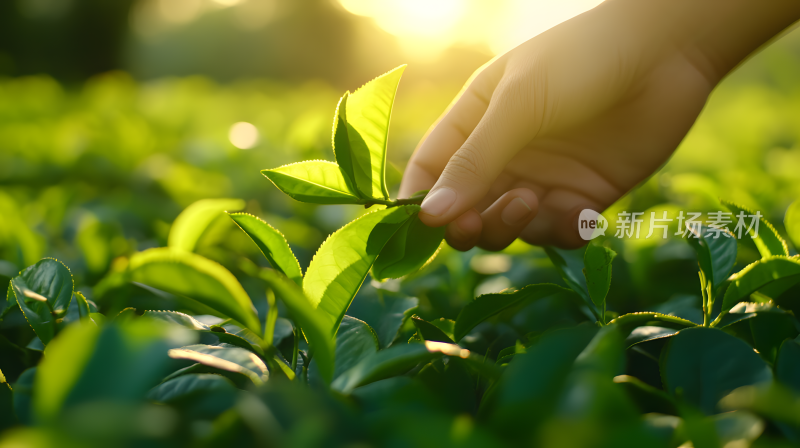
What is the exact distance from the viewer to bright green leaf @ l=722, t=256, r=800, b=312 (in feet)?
2.14

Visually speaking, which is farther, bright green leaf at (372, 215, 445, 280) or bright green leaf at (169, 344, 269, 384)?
bright green leaf at (372, 215, 445, 280)

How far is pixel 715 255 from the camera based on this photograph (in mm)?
723

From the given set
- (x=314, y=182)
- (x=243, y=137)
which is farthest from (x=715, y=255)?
(x=243, y=137)

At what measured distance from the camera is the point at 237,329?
69cm

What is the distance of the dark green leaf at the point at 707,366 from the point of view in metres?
0.54

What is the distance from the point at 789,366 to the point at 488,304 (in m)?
0.33

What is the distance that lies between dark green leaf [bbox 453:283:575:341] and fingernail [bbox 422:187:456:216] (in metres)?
0.14

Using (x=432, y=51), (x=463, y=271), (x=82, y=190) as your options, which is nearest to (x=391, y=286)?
(x=463, y=271)

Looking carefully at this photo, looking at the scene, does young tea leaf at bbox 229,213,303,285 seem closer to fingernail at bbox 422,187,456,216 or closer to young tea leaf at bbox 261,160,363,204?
young tea leaf at bbox 261,160,363,204

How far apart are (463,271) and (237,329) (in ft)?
1.79

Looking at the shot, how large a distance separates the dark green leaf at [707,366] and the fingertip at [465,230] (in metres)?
0.43

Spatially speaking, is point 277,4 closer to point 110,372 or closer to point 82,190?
point 82,190

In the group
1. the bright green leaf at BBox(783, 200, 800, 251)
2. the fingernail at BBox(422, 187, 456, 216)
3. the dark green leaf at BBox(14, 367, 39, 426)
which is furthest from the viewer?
the bright green leaf at BBox(783, 200, 800, 251)

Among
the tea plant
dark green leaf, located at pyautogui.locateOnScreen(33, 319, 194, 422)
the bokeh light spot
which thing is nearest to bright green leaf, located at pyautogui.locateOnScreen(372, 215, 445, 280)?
the tea plant
